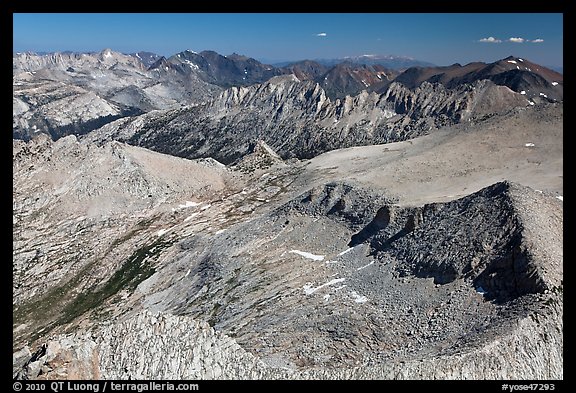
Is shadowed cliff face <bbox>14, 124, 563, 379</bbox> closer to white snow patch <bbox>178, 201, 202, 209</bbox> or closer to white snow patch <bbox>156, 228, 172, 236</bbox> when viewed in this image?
white snow patch <bbox>156, 228, 172, 236</bbox>

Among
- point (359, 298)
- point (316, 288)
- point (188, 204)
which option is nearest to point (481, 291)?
point (359, 298)

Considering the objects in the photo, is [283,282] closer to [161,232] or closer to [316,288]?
[316,288]

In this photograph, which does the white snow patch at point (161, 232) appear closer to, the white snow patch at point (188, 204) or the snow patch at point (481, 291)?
the white snow patch at point (188, 204)

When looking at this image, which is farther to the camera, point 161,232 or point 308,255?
point 161,232

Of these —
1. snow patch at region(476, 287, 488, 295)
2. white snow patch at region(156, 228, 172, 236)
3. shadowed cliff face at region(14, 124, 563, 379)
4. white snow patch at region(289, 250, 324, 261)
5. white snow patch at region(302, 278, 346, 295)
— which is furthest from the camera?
white snow patch at region(156, 228, 172, 236)

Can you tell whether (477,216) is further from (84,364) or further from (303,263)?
(84,364)

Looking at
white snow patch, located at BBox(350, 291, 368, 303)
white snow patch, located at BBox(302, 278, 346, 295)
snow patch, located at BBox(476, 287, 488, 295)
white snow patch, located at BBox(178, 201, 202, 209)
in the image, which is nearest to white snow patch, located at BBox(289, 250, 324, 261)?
white snow patch, located at BBox(302, 278, 346, 295)
